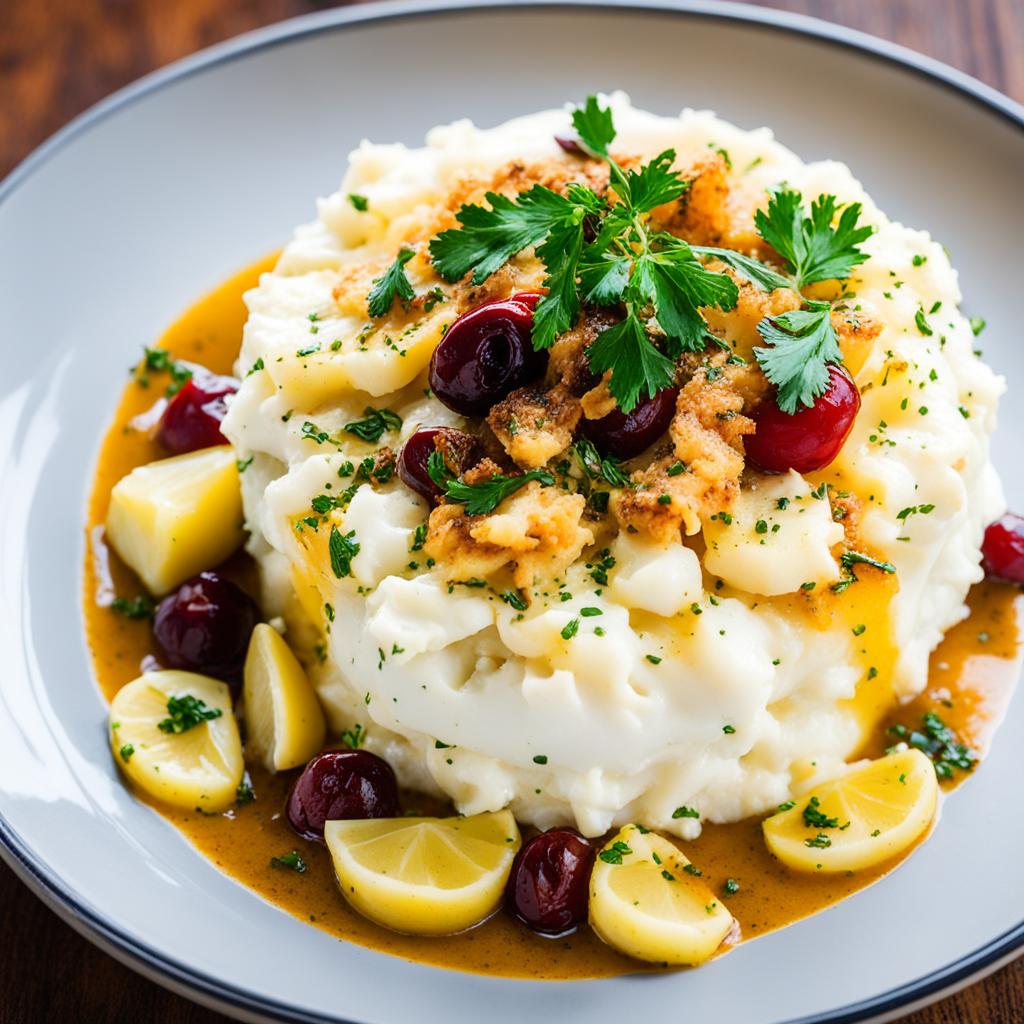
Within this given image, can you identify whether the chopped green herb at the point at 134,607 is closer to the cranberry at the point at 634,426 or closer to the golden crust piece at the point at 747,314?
the cranberry at the point at 634,426

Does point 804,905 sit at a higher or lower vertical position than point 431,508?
lower

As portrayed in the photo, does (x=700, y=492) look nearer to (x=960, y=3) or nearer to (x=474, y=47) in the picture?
(x=474, y=47)

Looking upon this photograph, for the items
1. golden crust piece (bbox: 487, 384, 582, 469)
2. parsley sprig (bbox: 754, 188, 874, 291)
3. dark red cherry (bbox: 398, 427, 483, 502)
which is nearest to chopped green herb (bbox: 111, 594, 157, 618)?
dark red cherry (bbox: 398, 427, 483, 502)

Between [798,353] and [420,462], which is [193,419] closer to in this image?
[420,462]

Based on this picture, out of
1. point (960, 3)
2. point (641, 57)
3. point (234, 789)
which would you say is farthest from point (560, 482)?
point (960, 3)

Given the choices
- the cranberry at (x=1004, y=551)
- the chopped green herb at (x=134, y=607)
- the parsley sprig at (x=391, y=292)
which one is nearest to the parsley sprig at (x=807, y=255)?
the parsley sprig at (x=391, y=292)

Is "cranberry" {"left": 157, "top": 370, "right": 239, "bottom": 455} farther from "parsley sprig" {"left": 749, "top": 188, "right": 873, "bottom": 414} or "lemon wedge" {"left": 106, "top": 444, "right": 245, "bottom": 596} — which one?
"parsley sprig" {"left": 749, "top": 188, "right": 873, "bottom": 414}

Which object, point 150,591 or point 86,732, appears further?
point 150,591
